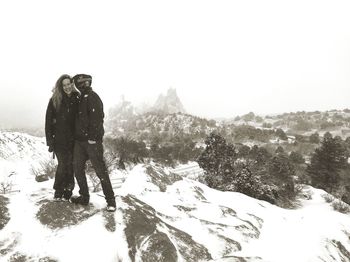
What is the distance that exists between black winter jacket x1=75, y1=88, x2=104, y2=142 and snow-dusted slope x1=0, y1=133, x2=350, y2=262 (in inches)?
53.4

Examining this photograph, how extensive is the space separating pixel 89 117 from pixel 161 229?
236cm

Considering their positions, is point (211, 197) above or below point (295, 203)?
above

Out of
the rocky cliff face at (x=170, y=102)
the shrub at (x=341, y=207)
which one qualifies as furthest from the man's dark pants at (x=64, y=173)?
the rocky cliff face at (x=170, y=102)

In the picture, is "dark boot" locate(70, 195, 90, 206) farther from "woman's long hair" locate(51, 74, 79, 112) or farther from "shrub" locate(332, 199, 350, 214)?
"shrub" locate(332, 199, 350, 214)

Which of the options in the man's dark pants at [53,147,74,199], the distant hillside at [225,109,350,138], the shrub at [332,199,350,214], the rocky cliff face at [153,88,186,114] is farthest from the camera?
Result: the rocky cliff face at [153,88,186,114]

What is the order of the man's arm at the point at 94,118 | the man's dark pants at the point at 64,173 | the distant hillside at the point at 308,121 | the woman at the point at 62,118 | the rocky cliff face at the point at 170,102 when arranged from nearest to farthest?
1. the man's arm at the point at 94,118
2. the woman at the point at 62,118
3. the man's dark pants at the point at 64,173
4. the distant hillside at the point at 308,121
5. the rocky cliff face at the point at 170,102

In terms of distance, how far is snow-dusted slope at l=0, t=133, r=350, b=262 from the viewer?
15.7 feet

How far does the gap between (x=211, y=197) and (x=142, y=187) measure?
7.67ft

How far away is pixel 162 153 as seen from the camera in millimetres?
48000

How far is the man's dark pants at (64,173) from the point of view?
5.63m

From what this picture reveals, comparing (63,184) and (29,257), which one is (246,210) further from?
(29,257)

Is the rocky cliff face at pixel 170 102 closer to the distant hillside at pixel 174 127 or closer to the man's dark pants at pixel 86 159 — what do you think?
the distant hillside at pixel 174 127

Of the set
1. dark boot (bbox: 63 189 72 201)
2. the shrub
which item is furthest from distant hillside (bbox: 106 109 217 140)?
dark boot (bbox: 63 189 72 201)

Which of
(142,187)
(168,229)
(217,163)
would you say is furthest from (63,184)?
(217,163)
